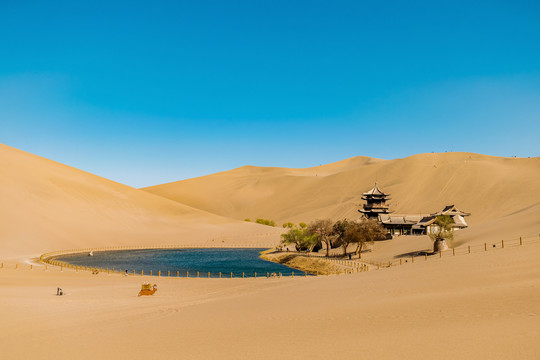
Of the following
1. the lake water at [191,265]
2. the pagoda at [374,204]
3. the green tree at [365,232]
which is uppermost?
the pagoda at [374,204]

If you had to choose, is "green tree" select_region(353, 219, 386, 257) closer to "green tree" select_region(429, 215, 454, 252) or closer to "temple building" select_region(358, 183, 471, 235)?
"temple building" select_region(358, 183, 471, 235)

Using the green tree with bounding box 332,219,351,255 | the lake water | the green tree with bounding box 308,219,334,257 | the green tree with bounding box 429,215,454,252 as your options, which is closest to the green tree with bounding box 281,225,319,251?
the green tree with bounding box 308,219,334,257

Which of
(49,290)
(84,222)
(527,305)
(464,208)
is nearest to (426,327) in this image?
(527,305)

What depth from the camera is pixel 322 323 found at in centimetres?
1281

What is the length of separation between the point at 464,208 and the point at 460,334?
12359 centimetres

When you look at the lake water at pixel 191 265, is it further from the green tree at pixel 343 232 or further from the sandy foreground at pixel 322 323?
the sandy foreground at pixel 322 323

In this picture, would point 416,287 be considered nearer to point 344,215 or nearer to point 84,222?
point 84,222

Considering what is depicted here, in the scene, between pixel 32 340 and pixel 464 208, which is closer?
pixel 32 340

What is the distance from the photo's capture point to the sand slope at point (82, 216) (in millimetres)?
84188

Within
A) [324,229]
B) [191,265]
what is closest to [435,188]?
[324,229]

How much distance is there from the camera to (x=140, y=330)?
13891 millimetres

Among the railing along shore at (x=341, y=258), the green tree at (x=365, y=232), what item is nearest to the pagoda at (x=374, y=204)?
the railing along shore at (x=341, y=258)

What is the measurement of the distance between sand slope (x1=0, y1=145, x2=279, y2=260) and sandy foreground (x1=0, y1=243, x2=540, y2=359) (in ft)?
196

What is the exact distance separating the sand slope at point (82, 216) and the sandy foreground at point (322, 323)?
59.6 m
